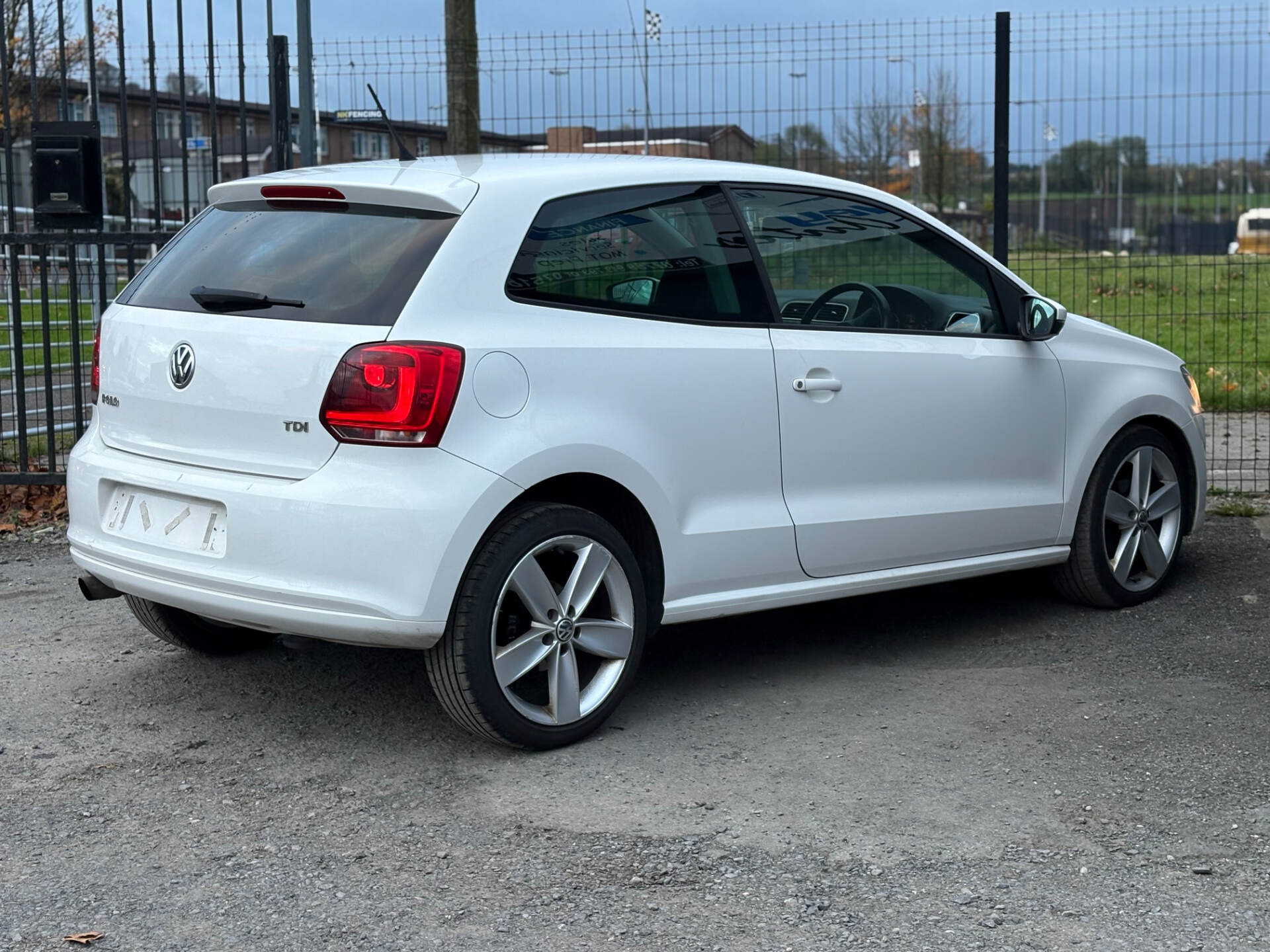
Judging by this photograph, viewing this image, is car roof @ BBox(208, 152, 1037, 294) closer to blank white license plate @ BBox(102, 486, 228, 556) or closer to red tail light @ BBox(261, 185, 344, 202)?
red tail light @ BBox(261, 185, 344, 202)

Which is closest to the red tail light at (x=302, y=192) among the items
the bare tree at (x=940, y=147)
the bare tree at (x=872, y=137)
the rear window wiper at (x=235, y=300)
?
the rear window wiper at (x=235, y=300)

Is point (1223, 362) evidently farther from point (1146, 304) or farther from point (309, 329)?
point (309, 329)

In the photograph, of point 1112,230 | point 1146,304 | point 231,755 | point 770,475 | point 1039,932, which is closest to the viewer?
point 1039,932

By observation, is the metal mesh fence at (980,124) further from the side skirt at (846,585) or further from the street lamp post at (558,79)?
the side skirt at (846,585)

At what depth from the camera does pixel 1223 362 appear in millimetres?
11375

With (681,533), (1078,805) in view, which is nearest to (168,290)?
(681,533)

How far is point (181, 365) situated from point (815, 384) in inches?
75.9

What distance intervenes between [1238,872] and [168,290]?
3.25 m

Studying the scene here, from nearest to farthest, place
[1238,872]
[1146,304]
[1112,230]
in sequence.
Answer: [1238,872]
[1146,304]
[1112,230]

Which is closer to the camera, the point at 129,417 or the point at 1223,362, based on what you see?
the point at 129,417

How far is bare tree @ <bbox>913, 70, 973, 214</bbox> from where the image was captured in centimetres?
Answer: 995

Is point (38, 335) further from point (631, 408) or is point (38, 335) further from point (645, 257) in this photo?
point (631, 408)

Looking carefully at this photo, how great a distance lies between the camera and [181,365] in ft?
13.7

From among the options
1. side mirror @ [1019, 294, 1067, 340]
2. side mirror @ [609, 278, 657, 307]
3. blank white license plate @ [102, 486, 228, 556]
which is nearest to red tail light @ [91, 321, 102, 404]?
blank white license plate @ [102, 486, 228, 556]
